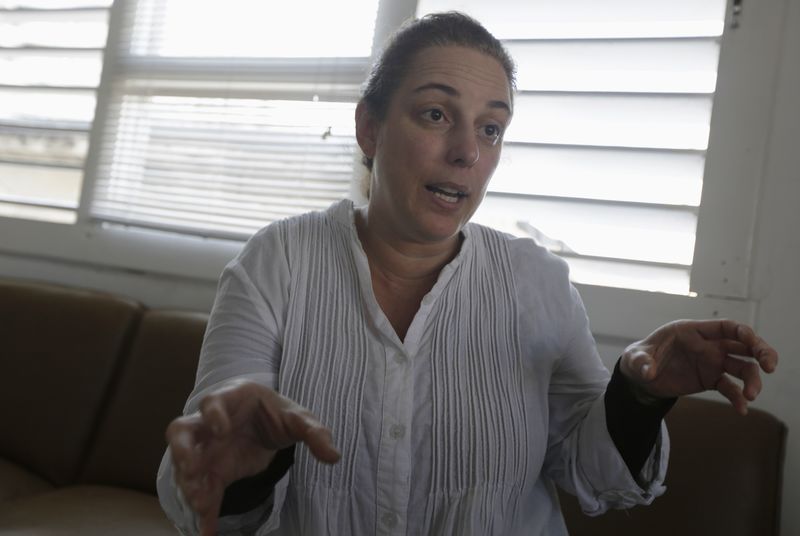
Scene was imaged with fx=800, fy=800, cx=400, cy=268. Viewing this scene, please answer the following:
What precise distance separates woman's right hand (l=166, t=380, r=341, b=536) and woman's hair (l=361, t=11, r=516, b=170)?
2.16ft

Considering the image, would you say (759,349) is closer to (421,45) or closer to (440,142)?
(440,142)

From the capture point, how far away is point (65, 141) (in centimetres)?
246

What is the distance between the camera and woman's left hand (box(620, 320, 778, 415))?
0.95m

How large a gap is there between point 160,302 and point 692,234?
4.58ft

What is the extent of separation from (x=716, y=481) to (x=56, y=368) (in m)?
1.51

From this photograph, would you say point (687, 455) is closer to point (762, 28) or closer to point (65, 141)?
point (762, 28)

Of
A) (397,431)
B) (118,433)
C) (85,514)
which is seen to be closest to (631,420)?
(397,431)

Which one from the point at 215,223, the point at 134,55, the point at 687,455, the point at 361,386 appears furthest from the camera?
the point at 134,55

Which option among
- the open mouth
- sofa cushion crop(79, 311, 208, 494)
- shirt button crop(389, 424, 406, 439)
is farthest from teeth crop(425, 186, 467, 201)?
sofa cushion crop(79, 311, 208, 494)

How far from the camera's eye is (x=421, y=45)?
1309 mm

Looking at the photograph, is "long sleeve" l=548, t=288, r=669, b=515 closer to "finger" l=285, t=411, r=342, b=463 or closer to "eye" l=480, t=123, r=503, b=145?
"eye" l=480, t=123, r=503, b=145

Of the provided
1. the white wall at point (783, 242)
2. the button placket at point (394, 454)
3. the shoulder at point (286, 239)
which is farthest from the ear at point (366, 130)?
the white wall at point (783, 242)

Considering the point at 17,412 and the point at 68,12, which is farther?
the point at 68,12

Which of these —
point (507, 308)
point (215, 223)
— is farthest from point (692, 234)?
point (215, 223)
